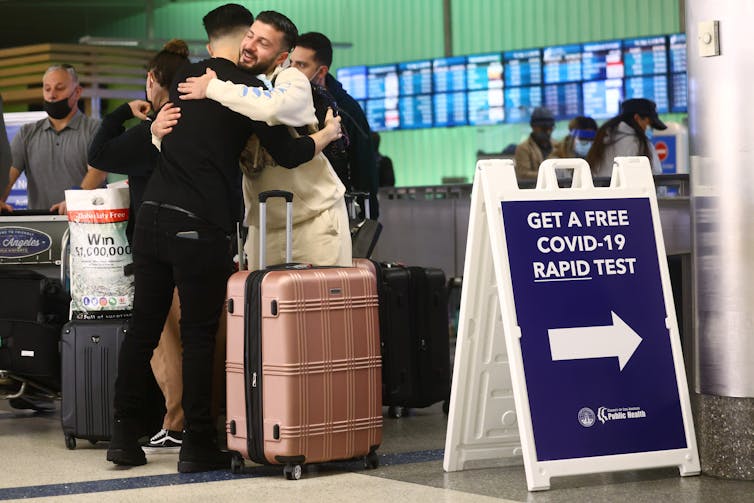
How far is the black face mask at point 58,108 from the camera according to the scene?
654 cm

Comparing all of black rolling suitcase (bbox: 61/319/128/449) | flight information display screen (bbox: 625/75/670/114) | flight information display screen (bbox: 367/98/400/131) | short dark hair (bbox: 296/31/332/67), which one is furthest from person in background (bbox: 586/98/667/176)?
flight information display screen (bbox: 367/98/400/131)

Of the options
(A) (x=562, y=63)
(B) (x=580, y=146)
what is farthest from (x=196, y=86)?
(A) (x=562, y=63)

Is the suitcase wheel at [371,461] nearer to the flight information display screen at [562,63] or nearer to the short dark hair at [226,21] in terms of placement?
the short dark hair at [226,21]

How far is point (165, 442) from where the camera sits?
4863 millimetres

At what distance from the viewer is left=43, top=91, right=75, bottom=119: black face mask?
21.5ft

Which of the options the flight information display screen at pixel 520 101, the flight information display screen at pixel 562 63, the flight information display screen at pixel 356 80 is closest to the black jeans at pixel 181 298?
the flight information display screen at pixel 520 101

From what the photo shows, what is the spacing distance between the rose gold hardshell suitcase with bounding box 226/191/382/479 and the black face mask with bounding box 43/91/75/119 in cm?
263

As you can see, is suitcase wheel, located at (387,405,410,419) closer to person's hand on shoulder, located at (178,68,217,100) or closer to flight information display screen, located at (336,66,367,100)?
person's hand on shoulder, located at (178,68,217,100)

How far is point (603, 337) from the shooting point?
161 inches

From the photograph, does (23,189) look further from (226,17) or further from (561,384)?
(561,384)

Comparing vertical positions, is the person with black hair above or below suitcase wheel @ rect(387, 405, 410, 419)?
above

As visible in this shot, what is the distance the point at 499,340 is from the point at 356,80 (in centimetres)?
1371

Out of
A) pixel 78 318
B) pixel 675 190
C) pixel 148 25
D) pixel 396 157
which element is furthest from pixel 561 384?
pixel 148 25

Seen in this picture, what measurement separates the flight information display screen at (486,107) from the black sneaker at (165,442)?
1141 cm
